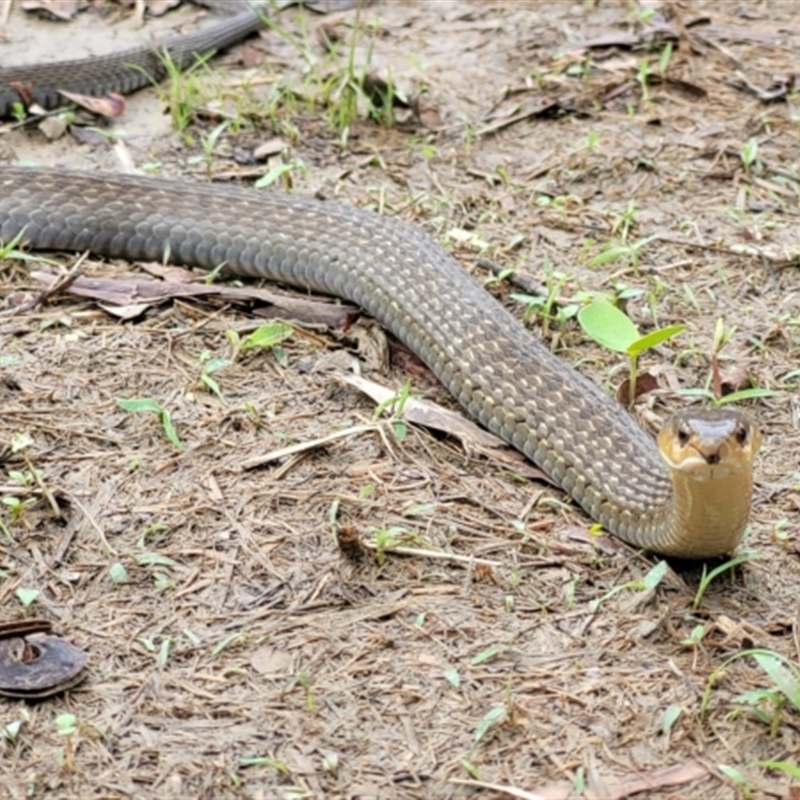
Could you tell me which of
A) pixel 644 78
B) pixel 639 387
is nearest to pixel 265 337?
pixel 639 387

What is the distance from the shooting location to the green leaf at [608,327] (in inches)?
211

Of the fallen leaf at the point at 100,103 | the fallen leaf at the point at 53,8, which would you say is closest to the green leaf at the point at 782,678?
the fallen leaf at the point at 100,103

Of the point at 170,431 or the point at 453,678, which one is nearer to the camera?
the point at 453,678

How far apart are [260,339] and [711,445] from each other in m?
2.05

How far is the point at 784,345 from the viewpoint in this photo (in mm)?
5871

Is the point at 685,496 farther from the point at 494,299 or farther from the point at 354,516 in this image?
the point at 494,299

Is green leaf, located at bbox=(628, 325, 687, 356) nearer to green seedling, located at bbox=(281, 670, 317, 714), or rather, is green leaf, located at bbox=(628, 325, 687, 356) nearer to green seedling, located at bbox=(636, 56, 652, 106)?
green seedling, located at bbox=(281, 670, 317, 714)

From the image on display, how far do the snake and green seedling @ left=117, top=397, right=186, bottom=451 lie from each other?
1082 millimetres

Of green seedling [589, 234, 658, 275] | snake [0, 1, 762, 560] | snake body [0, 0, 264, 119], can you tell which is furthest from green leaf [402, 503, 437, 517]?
snake body [0, 0, 264, 119]

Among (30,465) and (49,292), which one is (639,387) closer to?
(30,465)

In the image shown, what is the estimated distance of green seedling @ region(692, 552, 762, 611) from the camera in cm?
439

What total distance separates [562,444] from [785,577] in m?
0.91

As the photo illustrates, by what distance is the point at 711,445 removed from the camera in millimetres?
4121

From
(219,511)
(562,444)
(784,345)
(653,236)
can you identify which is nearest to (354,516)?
(219,511)
